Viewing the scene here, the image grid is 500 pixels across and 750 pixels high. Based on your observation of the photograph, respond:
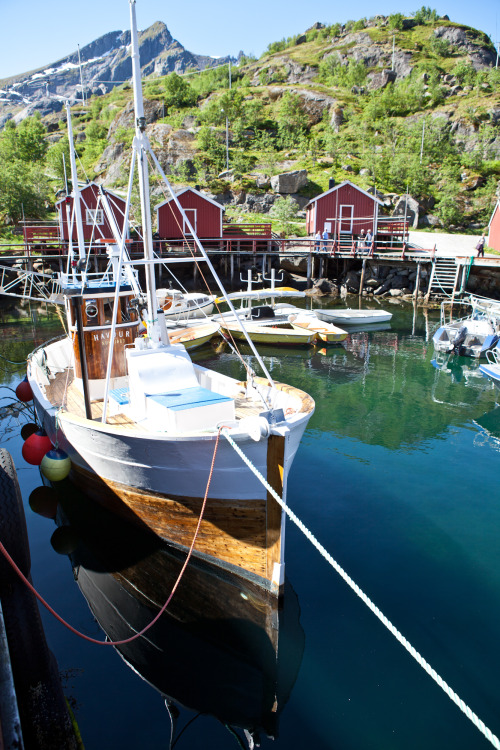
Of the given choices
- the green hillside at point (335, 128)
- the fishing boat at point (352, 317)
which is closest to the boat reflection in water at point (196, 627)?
the fishing boat at point (352, 317)

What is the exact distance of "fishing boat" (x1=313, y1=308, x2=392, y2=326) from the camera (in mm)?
25453

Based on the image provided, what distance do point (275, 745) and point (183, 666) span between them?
1579mm

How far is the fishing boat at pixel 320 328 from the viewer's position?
22.7 metres

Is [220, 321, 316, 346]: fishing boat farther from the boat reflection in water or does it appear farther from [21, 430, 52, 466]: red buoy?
the boat reflection in water

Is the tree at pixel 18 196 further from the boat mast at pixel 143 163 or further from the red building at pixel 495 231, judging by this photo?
the boat mast at pixel 143 163

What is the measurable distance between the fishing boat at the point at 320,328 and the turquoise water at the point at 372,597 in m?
8.24

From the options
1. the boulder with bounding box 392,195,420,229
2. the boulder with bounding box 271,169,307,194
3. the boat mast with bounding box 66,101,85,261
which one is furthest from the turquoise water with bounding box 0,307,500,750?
the boulder with bounding box 271,169,307,194

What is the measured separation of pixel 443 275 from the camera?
104ft

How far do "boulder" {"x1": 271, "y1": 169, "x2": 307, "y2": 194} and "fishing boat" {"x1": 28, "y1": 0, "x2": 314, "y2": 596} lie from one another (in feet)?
153

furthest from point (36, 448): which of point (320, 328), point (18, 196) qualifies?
point (18, 196)

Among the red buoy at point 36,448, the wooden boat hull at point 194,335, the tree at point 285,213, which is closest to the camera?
the red buoy at point 36,448

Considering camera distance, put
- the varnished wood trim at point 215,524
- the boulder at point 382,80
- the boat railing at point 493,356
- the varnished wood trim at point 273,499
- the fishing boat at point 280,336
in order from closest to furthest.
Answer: the varnished wood trim at point 273,499 < the varnished wood trim at point 215,524 < the boat railing at point 493,356 < the fishing boat at point 280,336 < the boulder at point 382,80

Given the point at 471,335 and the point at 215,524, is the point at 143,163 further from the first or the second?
the point at 471,335

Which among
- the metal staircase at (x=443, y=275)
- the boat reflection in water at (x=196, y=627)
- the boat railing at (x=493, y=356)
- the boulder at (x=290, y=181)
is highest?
the boulder at (x=290, y=181)
